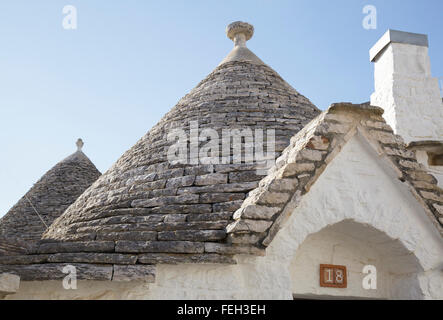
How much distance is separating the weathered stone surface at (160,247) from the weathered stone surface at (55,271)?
0.88 ft

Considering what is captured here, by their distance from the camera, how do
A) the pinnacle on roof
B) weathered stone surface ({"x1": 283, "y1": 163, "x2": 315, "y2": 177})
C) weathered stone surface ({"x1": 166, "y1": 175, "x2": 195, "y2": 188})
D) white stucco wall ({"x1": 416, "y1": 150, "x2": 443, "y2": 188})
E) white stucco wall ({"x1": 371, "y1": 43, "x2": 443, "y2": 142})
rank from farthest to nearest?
the pinnacle on roof
white stucco wall ({"x1": 371, "y1": 43, "x2": 443, "y2": 142})
white stucco wall ({"x1": 416, "y1": 150, "x2": 443, "y2": 188})
weathered stone surface ({"x1": 166, "y1": 175, "x2": 195, "y2": 188})
weathered stone surface ({"x1": 283, "y1": 163, "x2": 315, "y2": 177})

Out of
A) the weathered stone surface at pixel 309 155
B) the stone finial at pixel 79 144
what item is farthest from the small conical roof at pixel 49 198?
the weathered stone surface at pixel 309 155

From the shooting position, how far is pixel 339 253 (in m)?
4.96

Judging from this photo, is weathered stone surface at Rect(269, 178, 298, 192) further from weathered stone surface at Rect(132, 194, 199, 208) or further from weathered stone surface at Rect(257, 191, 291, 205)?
weathered stone surface at Rect(132, 194, 199, 208)

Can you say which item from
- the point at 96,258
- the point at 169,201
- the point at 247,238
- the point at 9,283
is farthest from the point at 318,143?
the point at 9,283

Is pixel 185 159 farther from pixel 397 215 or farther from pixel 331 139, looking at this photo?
pixel 397 215

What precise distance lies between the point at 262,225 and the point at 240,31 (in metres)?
5.08

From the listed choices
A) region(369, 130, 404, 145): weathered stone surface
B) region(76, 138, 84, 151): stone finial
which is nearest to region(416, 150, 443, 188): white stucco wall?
region(369, 130, 404, 145): weathered stone surface

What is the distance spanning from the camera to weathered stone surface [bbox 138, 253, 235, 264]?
13.1 ft

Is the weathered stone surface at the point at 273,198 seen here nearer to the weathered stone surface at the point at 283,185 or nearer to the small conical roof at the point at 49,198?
the weathered stone surface at the point at 283,185

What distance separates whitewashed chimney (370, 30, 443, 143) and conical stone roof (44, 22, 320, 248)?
1.28 meters

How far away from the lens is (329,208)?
14.1ft

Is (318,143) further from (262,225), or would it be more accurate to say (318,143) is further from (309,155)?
(262,225)

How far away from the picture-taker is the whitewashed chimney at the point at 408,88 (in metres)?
6.91
